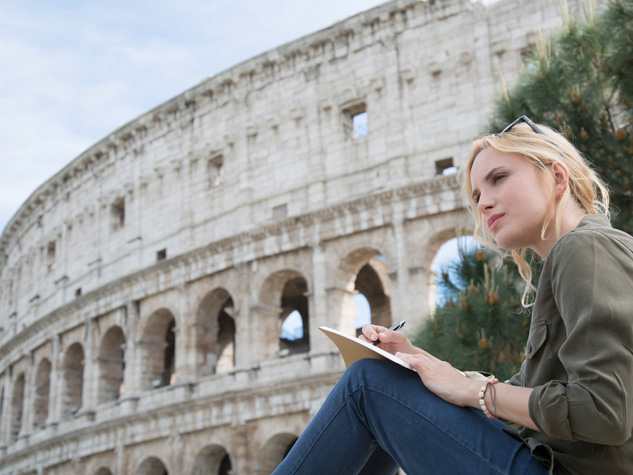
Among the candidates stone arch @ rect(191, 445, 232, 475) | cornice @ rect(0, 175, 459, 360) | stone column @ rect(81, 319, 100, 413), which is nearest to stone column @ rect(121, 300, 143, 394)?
cornice @ rect(0, 175, 459, 360)

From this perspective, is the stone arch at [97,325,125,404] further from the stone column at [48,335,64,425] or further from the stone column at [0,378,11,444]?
the stone column at [0,378,11,444]

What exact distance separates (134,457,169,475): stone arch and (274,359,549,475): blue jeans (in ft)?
65.1

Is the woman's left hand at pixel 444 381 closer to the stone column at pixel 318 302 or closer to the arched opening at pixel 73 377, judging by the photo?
→ the stone column at pixel 318 302

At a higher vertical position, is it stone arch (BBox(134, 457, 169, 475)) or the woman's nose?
the woman's nose

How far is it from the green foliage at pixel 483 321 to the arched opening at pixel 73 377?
19010 millimetres

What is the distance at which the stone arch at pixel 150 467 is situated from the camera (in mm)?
21264

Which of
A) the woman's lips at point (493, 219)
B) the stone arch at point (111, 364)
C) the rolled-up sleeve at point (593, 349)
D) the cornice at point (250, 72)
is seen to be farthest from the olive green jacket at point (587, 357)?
the stone arch at point (111, 364)

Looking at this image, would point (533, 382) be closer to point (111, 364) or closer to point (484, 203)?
point (484, 203)

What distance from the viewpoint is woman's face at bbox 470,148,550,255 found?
8.33ft

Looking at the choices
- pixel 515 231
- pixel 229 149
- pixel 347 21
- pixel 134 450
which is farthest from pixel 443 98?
pixel 515 231

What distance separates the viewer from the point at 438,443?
2213 mm

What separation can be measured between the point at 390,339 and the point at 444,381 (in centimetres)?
52

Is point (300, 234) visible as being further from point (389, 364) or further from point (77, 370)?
point (389, 364)

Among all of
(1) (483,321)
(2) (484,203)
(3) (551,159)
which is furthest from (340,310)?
(3) (551,159)
